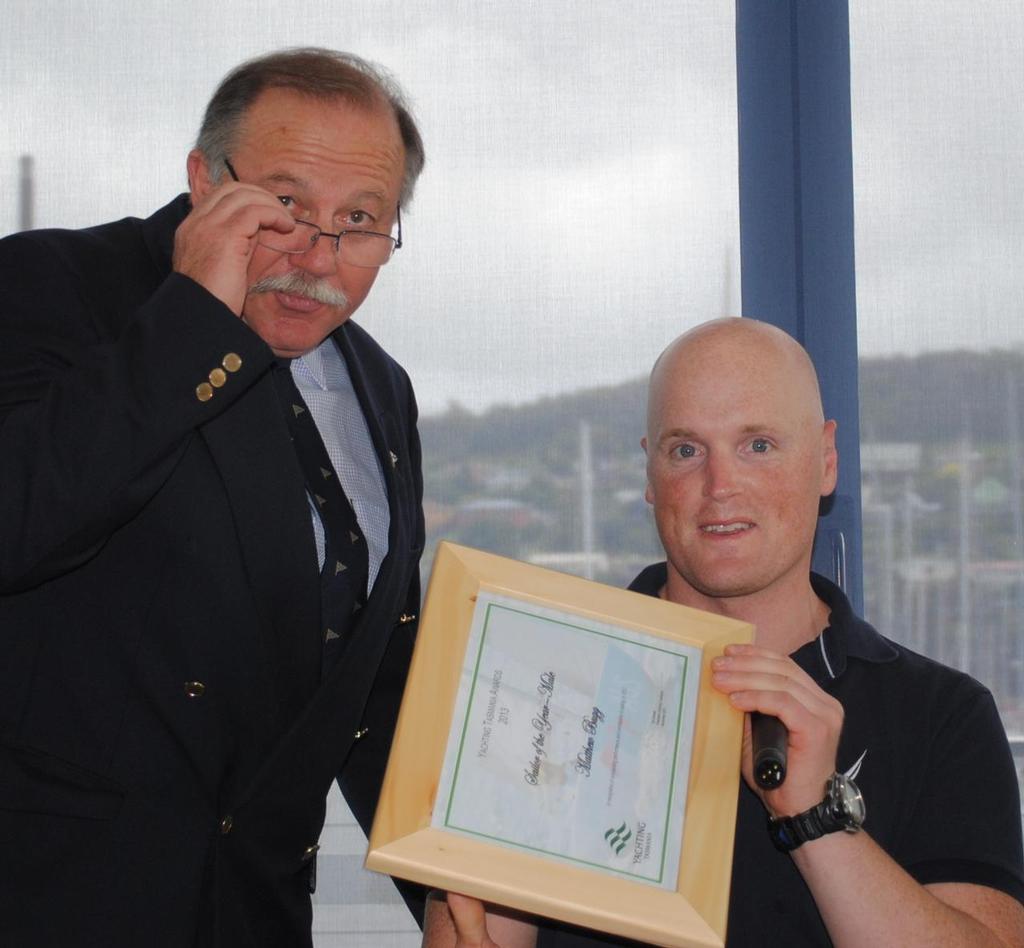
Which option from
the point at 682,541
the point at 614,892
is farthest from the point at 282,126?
the point at 614,892

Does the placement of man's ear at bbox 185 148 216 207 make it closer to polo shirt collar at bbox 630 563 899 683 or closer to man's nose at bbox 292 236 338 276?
man's nose at bbox 292 236 338 276

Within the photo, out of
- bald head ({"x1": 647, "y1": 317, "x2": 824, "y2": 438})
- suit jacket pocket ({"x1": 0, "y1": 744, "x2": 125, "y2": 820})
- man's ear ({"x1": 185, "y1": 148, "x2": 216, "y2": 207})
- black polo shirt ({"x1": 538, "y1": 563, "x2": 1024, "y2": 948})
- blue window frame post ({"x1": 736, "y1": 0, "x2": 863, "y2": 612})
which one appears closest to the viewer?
suit jacket pocket ({"x1": 0, "y1": 744, "x2": 125, "y2": 820})

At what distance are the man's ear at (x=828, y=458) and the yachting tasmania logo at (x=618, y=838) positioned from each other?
0.77 metres

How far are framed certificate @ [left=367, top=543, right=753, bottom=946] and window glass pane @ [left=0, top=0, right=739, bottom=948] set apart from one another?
102 centimetres

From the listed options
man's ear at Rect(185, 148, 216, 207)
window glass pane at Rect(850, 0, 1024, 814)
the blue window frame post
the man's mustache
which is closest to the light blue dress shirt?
the man's mustache

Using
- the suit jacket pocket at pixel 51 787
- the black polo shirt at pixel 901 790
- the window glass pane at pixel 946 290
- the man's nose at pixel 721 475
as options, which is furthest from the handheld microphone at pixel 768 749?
the window glass pane at pixel 946 290

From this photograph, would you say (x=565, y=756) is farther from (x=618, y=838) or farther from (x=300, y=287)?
(x=300, y=287)

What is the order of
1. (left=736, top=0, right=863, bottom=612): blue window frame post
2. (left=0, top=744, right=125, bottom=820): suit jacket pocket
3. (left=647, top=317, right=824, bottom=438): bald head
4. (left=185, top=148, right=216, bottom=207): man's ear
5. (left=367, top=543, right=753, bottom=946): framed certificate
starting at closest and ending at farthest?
1. (left=367, top=543, right=753, bottom=946): framed certificate
2. (left=0, top=744, right=125, bottom=820): suit jacket pocket
3. (left=185, top=148, right=216, bottom=207): man's ear
4. (left=647, top=317, right=824, bottom=438): bald head
5. (left=736, top=0, right=863, bottom=612): blue window frame post

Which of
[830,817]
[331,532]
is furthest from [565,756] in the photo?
[331,532]

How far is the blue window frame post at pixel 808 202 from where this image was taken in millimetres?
2482

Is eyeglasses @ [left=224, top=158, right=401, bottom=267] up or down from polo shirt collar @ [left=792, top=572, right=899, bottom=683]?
up

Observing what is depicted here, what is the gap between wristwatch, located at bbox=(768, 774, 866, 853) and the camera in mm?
1522

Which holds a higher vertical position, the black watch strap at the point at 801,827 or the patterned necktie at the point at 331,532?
→ the patterned necktie at the point at 331,532

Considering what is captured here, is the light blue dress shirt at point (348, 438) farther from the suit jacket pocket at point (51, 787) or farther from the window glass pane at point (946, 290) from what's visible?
the window glass pane at point (946, 290)
